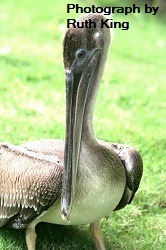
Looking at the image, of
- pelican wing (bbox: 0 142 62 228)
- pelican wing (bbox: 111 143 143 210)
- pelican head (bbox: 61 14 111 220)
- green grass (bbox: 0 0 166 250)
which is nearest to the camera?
pelican head (bbox: 61 14 111 220)

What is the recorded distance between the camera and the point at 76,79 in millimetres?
3621

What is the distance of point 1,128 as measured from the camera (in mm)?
6070

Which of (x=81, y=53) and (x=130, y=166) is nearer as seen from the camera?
(x=81, y=53)

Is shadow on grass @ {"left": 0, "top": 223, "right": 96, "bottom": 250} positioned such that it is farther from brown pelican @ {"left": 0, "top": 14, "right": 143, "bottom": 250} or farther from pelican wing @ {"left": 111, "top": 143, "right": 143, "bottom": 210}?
pelican wing @ {"left": 111, "top": 143, "right": 143, "bottom": 210}

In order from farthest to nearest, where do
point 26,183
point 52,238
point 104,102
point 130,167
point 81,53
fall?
point 104,102
point 52,238
point 130,167
point 26,183
point 81,53

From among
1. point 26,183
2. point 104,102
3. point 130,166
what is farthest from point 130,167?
point 104,102

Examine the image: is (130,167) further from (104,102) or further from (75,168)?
(104,102)

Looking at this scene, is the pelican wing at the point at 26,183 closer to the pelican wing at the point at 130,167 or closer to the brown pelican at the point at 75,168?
the brown pelican at the point at 75,168

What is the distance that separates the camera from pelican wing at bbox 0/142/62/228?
381cm

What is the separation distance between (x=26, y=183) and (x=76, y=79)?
77 centimetres

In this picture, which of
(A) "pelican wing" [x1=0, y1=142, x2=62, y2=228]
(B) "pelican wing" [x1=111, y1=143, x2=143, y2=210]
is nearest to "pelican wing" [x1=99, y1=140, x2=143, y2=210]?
(B) "pelican wing" [x1=111, y1=143, x2=143, y2=210]

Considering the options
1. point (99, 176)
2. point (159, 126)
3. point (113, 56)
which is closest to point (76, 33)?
point (99, 176)

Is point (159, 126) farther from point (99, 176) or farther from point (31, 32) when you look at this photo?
point (31, 32)

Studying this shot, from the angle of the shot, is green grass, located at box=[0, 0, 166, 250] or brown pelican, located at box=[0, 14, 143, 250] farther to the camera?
green grass, located at box=[0, 0, 166, 250]
